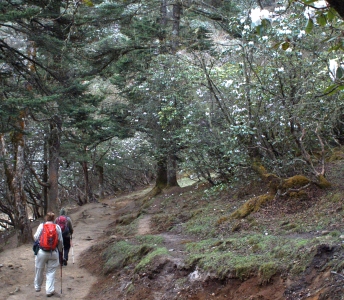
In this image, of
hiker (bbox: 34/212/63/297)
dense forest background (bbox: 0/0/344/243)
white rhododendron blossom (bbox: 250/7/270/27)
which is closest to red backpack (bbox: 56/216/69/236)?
hiker (bbox: 34/212/63/297)

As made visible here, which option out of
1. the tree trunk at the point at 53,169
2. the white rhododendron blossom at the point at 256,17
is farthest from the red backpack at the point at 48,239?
the tree trunk at the point at 53,169

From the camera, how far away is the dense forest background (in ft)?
30.3

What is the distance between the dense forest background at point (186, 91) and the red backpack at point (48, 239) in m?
2.90

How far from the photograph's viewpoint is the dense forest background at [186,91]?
30.3 feet

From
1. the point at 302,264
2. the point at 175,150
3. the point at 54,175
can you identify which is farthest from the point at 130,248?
the point at 54,175

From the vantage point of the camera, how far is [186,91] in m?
14.3

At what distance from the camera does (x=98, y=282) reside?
32.7ft

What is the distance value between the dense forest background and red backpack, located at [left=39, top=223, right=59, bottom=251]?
2.90 meters

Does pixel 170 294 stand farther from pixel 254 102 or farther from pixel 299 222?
pixel 254 102

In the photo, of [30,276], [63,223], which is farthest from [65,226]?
[30,276]

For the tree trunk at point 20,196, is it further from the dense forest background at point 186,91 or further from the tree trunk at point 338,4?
the tree trunk at point 338,4

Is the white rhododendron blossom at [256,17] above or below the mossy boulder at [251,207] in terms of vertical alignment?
above

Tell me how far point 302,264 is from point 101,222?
1450cm

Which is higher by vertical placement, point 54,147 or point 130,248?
point 54,147
